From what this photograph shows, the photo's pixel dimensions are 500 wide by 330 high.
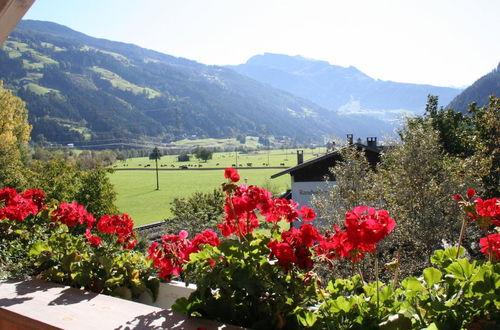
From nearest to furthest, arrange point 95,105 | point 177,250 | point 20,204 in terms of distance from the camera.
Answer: point 177,250 → point 20,204 → point 95,105

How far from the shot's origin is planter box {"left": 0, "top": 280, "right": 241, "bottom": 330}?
1462mm

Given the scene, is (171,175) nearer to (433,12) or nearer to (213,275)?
(433,12)

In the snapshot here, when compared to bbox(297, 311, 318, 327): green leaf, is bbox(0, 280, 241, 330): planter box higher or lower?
lower

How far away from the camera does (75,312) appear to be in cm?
164

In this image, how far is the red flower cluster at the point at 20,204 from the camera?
8.99ft

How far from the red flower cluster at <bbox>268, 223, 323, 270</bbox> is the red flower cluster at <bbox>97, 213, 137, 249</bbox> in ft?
4.30

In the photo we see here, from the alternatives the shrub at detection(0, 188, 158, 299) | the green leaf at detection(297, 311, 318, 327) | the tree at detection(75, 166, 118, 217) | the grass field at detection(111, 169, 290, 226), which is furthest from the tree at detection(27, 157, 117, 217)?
the grass field at detection(111, 169, 290, 226)

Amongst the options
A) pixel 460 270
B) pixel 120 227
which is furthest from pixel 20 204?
pixel 460 270

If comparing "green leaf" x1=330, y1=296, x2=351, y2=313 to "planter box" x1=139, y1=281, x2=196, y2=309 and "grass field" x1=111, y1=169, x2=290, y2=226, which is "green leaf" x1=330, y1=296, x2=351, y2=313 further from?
"grass field" x1=111, y1=169, x2=290, y2=226

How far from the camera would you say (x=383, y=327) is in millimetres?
1094

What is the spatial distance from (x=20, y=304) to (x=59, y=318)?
305mm

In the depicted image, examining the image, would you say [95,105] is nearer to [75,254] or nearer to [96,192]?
[96,192]

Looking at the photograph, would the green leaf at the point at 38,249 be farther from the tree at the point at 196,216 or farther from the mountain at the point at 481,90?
the mountain at the point at 481,90

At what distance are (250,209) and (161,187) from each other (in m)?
69.5
